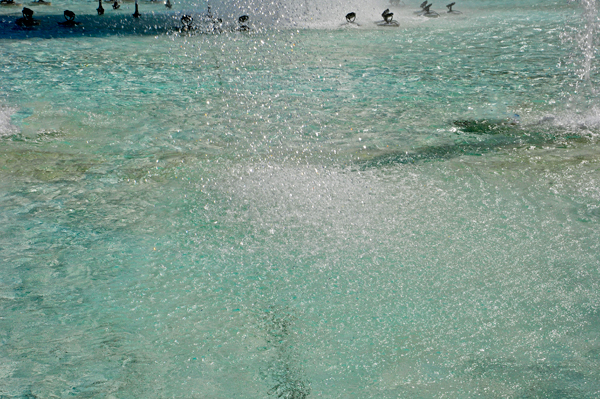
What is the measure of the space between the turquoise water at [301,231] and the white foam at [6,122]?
46 mm

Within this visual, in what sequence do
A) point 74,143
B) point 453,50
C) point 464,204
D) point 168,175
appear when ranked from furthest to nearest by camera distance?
point 453,50 < point 74,143 < point 168,175 < point 464,204

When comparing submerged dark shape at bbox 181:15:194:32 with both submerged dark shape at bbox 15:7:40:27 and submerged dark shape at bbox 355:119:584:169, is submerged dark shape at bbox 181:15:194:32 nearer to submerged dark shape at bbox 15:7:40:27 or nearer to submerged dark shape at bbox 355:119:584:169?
submerged dark shape at bbox 15:7:40:27

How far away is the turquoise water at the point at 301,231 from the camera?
8.82 ft

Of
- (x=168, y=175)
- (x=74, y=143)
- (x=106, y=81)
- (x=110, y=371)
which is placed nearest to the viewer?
(x=110, y=371)

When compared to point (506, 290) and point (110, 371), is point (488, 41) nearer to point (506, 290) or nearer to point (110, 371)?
point (506, 290)

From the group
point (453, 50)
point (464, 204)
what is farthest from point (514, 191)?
point (453, 50)

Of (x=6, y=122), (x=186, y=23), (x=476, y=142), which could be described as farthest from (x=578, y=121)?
(x=186, y=23)

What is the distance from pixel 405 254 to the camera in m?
3.57

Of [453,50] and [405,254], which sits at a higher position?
[453,50]

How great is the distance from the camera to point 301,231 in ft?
12.6

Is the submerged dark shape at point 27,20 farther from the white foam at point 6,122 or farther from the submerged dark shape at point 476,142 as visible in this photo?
the submerged dark shape at point 476,142

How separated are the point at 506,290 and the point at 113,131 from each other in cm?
404

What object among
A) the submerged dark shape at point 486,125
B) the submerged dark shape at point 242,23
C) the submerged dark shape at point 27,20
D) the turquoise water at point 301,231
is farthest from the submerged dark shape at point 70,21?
the submerged dark shape at point 486,125

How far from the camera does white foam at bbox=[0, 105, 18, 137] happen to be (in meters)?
5.62
